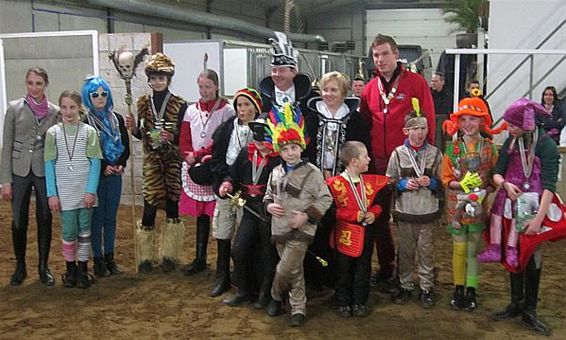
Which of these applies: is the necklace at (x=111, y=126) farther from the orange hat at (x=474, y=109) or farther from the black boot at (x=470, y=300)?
the black boot at (x=470, y=300)

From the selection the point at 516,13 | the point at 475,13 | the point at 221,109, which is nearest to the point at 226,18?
the point at 475,13

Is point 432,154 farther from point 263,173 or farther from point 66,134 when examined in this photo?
point 66,134

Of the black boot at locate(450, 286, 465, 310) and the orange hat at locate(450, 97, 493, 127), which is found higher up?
the orange hat at locate(450, 97, 493, 127)

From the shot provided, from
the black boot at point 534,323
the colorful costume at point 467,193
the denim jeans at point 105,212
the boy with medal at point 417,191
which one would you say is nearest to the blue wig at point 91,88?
the denim jeans at point 105,212

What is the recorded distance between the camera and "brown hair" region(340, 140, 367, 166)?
3.86 metres

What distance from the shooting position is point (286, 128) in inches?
147

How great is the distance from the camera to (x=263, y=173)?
13.4 ft

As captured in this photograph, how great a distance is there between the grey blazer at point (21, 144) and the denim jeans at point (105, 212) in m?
0.45

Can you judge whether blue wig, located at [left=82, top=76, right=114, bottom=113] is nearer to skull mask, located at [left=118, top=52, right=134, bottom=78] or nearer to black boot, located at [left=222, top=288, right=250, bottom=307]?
skull mask, located at [left=118, top=52, right=134, bottom=78]

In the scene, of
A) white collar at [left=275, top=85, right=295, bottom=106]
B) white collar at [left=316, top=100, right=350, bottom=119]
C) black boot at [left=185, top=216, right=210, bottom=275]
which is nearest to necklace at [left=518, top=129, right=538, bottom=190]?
white collar at [left=316, top=100, right=350, bottom=119]

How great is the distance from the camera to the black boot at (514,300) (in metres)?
3.89

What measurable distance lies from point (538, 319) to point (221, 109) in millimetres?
2539

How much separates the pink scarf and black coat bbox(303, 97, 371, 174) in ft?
6.28

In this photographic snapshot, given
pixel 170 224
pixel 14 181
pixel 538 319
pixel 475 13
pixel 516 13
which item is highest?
pixel 475 13
